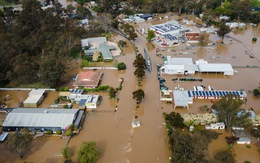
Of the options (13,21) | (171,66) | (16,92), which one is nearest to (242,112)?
(171,66)

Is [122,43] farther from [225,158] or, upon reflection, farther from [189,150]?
[225,158]

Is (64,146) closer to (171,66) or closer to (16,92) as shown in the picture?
(16,92)

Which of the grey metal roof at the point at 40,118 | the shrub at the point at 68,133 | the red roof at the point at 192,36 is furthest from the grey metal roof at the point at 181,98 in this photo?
the red roof at the point at 192,36

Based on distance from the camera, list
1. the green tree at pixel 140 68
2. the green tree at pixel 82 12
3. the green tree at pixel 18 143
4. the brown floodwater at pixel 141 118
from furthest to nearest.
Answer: the green tree at pixel 82 12
the green tree at pixel 140 68
the brown floodwater at pixel 141 118
the green tree at pixel 18 143

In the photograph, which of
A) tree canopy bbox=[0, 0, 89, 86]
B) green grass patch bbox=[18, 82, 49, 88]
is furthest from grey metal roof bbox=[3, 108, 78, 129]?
green grass patch bbox=[18, 82, 49, 88]

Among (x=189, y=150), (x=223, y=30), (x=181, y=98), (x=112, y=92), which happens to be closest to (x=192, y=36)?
(x=223, y=30)

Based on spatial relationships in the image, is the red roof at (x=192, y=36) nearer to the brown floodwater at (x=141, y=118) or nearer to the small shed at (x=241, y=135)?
the brown floodwater at (x=141, y=118)

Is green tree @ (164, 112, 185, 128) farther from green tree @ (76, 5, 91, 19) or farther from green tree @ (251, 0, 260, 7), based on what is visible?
green tree @ (251, 0, 260, 7)
